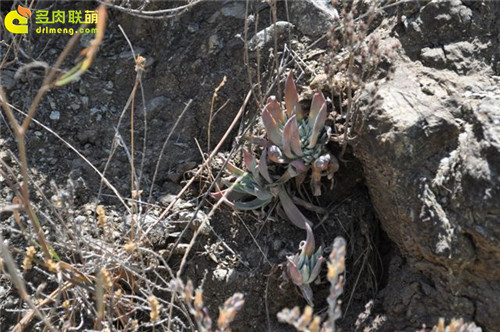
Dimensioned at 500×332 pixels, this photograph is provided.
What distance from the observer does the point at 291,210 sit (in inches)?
110

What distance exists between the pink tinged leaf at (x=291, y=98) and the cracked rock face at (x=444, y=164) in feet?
0.98

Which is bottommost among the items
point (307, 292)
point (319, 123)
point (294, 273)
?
point (307, 292)

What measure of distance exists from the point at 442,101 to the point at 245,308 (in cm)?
113

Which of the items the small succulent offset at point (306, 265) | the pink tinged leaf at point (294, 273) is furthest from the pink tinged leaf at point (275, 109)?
the pink tinged leaf at point (294, 273)

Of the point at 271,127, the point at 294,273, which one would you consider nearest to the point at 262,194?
the point at 271,127

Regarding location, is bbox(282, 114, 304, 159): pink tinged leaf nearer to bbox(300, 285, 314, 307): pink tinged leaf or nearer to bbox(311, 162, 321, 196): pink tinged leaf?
bbox(311, 162, 321, 196): pink tinged leaf

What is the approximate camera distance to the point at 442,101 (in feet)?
8.38

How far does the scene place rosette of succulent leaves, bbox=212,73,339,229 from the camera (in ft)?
8.80

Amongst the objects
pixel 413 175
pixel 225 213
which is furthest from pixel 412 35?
pixel 225 213

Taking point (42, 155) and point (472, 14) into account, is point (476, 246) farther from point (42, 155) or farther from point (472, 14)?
point (42, 155)

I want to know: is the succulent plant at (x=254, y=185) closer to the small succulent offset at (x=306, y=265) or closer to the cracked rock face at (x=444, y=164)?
the small succulent offset at (x=306, y=265)

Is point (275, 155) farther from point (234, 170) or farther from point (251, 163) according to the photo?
point (234, 170)

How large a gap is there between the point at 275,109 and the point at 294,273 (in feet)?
2.20

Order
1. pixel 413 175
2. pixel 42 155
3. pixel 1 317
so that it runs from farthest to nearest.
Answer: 1. pixel 42 155
2. pixel 1 317
3. pixel 413 175
